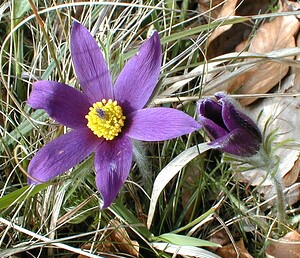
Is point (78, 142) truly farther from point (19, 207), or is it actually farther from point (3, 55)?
point (3, 55)

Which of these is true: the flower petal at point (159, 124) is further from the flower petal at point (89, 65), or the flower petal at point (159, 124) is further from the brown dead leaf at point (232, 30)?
the brown dead leaf at point (232, 30)

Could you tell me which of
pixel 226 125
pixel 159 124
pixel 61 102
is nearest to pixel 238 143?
pixel 226 125

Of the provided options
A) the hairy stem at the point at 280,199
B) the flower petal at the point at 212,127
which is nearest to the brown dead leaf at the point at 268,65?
the hairy stem at the point at 280,199

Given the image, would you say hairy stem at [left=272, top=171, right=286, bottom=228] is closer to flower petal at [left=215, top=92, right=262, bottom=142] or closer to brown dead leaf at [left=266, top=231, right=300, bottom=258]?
brown dead leaf at [left=266, top=231, right=300, bottom=258]

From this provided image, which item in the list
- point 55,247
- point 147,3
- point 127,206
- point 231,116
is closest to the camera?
point 231,116

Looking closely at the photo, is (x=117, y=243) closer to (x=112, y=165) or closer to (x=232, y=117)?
(x=112, y=165)

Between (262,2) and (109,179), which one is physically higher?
(262,2)

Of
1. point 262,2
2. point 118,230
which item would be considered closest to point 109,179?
point 118,230
